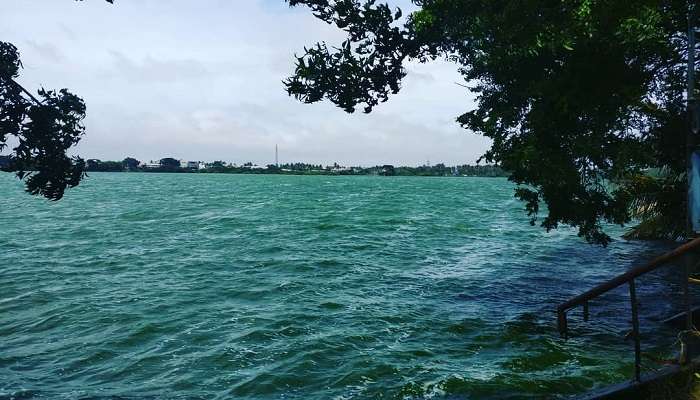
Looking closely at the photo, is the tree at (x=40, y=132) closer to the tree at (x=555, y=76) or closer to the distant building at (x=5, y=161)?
the distant building at (x=5, y=161)

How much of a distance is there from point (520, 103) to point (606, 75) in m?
1.95

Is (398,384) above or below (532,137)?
below

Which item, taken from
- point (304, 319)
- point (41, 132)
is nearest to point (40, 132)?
point (41, 132)

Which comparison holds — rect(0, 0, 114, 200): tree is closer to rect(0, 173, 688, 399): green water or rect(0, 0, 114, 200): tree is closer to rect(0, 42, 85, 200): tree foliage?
rect(0, 42, 85, 200): tree foliage

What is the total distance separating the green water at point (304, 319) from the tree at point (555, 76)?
4090mm

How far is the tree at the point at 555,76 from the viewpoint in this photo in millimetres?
9414

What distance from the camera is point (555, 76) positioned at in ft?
34.9

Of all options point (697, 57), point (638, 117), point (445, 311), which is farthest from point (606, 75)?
point (445, 311)

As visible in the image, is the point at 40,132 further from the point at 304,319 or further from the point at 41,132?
the point at 304,319

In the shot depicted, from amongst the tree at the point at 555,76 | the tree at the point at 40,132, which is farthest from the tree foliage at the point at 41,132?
the tree at the point at 555,76

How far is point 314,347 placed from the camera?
40.0ft

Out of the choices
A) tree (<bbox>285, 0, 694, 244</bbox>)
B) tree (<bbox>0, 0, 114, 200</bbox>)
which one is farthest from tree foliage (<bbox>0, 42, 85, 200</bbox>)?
tree (<bbox>285, 0, 694, 244</bbox>)

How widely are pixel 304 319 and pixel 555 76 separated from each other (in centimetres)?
926

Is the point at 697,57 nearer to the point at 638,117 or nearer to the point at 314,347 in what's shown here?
the point at 638,117
